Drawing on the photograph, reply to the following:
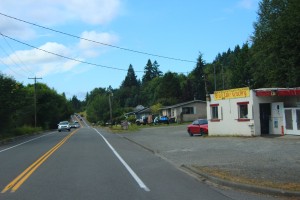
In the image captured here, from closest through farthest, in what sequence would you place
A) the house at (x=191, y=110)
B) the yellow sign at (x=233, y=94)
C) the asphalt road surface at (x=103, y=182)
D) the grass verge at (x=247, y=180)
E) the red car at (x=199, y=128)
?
the asphalt road surface at (x=103, y=182)
the grass verge at (x=247, y=180)
the yellow sign at (x=233, y=94)
the red car at (x=199, y=128)
the house at (x=191, y=110)

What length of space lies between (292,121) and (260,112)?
2.86 m

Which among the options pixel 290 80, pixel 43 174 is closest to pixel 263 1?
pixel 290 80

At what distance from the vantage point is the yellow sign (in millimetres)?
28859

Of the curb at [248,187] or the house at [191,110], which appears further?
the house at [191,110]

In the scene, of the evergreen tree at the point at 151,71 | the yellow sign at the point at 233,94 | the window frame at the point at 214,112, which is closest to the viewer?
the yellow sign at the point at 233,94

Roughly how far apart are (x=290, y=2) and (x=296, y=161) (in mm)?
33373

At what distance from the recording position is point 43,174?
1352cm

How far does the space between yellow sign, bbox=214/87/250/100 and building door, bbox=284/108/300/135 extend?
9.59 feet

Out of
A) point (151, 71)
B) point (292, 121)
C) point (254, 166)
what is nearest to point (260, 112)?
point (292, 121)

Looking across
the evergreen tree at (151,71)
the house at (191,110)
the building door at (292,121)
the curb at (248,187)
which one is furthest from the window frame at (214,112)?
the evergreen tree at (151,71)

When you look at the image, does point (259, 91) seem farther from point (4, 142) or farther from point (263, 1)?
point (263, 1)

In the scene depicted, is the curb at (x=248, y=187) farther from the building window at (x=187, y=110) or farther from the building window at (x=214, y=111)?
the building window at (x=187, y=110)

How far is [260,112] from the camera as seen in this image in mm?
29031

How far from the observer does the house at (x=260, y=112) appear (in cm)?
2708
